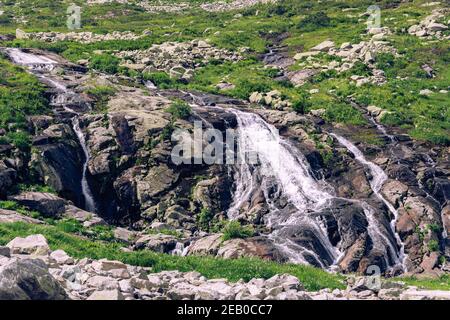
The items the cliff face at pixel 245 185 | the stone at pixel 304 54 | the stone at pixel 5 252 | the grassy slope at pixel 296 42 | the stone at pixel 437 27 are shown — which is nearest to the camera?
the stone at pixel 5 252

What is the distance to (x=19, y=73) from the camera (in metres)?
53.1

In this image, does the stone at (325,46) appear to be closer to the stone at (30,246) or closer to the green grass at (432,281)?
the green grass at (432,281)

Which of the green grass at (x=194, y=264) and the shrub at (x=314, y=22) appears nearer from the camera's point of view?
the green grass at (x=194, y=264)

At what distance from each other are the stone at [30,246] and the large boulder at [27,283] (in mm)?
4479

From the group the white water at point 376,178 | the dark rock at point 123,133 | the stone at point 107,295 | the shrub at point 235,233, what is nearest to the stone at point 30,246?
the stone at point 107,295

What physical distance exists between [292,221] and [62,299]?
870 inches

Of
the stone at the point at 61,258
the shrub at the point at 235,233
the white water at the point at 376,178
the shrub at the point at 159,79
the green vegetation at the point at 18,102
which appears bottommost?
the white water at the point at 376,178

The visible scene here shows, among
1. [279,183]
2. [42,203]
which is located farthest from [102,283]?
[279,183]

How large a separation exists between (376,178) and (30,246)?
26983 millimetres

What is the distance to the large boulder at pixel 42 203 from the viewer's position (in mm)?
33375

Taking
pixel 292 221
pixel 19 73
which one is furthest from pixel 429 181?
pixel 19 73

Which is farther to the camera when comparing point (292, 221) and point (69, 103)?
point (69, 103)

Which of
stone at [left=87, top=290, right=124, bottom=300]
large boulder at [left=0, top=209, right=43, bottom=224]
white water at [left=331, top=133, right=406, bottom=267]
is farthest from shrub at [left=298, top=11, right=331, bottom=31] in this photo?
stone at [left=87, top=290, right=124, bottom=300]
